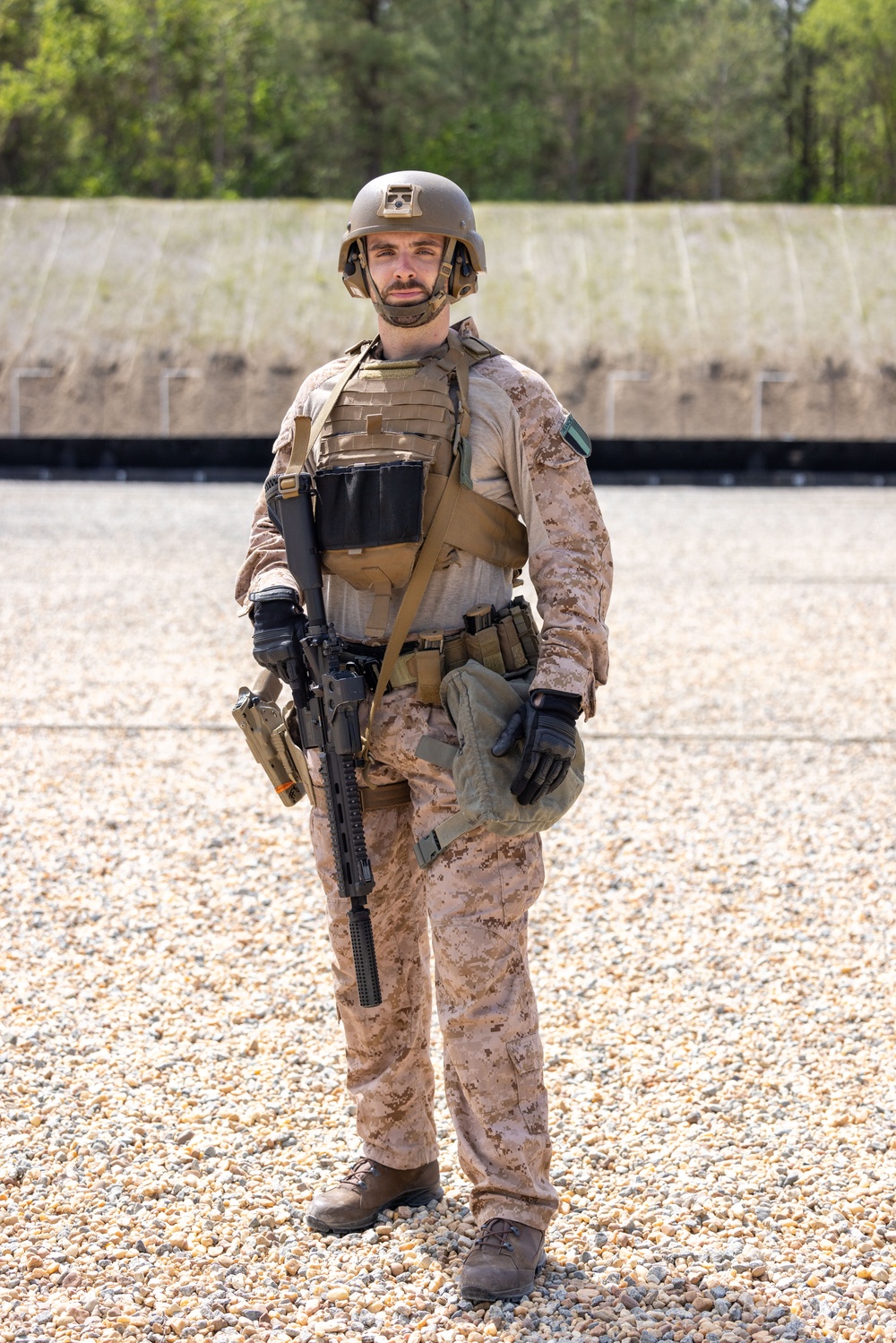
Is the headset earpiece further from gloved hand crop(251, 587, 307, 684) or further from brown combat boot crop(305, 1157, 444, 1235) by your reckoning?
brown combat boot crop(305, 1157, 444, 1235)

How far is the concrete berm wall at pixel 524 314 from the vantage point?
2283cm

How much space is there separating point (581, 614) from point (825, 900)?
2662 mm

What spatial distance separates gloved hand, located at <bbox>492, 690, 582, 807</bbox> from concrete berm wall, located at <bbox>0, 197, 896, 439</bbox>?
1986cm

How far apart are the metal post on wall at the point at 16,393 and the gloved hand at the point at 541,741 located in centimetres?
2178

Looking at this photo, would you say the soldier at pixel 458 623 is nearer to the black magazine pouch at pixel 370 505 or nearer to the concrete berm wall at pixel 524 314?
the black magazine pouch at pixel 370 505

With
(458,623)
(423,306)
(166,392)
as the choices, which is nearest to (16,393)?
(166,392)

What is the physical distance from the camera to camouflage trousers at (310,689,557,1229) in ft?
9.10

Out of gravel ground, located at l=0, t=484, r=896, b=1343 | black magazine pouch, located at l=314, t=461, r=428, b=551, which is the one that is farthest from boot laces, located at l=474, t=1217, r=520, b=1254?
black magazine pouch, located at l=314, t=461, r=428, b=551

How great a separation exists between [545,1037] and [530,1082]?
46.5 inches

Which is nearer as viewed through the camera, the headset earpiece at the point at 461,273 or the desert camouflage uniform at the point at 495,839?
the desert camouflage uniform at the point at 495,839

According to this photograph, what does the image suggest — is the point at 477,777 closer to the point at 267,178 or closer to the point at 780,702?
the point at 780,702

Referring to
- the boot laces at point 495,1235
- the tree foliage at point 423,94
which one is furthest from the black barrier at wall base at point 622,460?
the boot laces at point 495,1235

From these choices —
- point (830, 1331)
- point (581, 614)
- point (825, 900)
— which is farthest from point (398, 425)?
point (825, 900)

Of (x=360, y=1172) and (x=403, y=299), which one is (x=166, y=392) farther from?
(x=360, y=1172)
